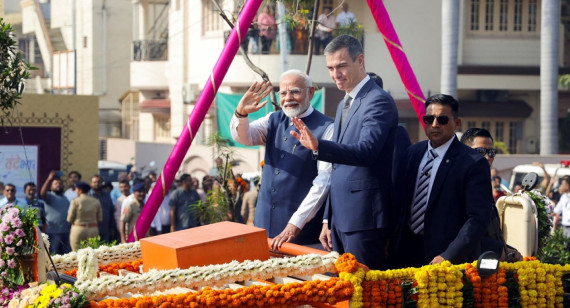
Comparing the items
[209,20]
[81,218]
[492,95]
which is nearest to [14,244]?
[81,218]

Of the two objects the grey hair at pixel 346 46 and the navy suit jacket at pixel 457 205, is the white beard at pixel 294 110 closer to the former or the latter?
the grey hair at pixel 346 46

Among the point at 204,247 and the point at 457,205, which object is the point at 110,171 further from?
the point at 204,247

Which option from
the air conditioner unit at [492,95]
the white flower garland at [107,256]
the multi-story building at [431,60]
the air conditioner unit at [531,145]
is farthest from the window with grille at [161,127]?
the white flower garland at [107,256]

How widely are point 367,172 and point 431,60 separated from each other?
22.1 meters

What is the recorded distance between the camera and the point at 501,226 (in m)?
6.40

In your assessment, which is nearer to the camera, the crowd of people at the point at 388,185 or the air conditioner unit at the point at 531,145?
the crowd of people at the point at 388,185

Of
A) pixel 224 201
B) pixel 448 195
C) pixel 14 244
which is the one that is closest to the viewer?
pixel 14 244

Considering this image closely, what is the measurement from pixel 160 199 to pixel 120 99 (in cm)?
3222

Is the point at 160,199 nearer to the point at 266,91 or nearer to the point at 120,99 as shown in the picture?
the point at 266,91

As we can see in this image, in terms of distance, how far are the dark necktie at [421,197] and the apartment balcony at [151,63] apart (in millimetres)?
28280

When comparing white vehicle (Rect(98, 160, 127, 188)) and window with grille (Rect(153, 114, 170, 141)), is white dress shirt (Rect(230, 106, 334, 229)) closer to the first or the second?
white vehicle (Rect(98, 160, 127, 188))

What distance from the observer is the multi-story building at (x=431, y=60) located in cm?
2661

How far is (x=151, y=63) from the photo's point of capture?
3375 cm

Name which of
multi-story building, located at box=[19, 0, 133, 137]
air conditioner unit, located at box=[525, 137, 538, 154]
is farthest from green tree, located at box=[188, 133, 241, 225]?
multi-story building, located at box=[19, 0, 133, 137]
